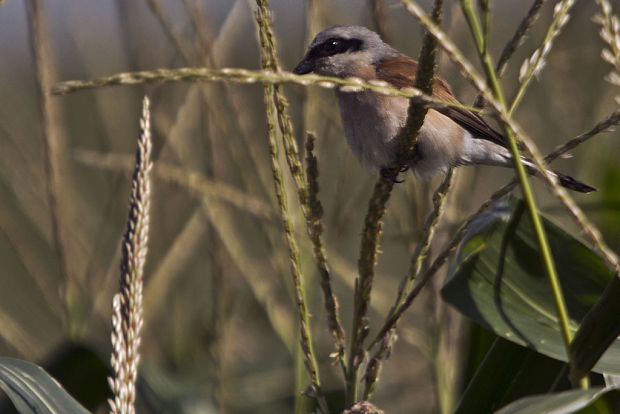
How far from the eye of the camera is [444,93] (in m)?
2.53

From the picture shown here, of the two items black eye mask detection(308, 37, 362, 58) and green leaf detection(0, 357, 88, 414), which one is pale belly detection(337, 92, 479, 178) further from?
green leaf detection(0, 357, 88, 414)

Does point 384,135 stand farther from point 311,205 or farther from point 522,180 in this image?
point 522,180

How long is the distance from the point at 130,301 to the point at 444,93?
1.94 meters

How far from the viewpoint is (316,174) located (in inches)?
46.6

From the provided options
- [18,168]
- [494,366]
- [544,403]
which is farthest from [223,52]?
[544,403]

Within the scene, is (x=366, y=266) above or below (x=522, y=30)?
below

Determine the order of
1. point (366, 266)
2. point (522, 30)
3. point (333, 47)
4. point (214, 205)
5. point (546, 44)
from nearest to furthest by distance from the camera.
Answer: point (546, 44) < point (522, 30) < point (366, 266) < point (214, 205) < point (333, 47)

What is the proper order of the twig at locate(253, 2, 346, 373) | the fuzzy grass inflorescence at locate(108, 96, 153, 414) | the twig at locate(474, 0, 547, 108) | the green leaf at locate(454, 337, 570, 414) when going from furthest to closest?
the green leaf at locate(454, 337, 570, 414) < the twig at locate(253, 2, 346, 373) < the twig at locate(474, 0, 547, 108) < the fuzzy grass inflorescence at locate(108, 96, 153, 414)

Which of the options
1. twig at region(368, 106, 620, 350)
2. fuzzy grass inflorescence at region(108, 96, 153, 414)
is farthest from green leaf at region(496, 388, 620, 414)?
fuzzy grass inflorescence at region(108, 96, 153, 414)

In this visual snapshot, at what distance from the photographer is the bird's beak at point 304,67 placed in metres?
2.47

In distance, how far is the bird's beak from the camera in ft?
8.11

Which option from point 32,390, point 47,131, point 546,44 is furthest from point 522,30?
point 47,131

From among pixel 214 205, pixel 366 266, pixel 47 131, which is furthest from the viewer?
pixel 214 205

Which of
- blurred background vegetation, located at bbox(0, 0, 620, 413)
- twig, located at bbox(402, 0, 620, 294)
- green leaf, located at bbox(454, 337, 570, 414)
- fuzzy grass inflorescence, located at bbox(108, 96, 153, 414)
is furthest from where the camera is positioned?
blurred background vegetation, located at bbox(0, 0, 620, 413)
